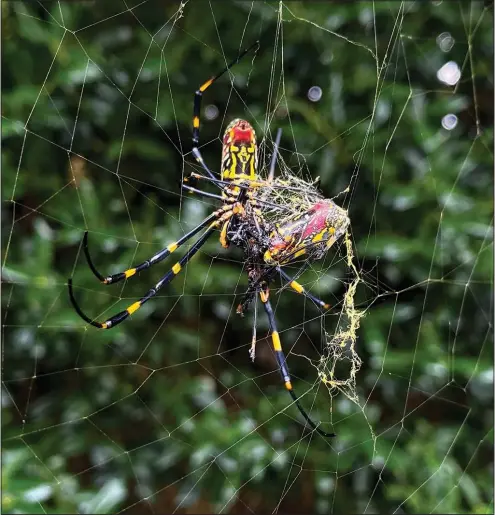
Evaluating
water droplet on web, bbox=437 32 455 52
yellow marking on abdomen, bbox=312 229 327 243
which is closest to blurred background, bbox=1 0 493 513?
water droplet on web, bbox=437 32 455 52

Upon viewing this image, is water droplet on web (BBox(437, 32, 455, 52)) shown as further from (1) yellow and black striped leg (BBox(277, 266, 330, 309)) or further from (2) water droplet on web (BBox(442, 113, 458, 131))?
(1) yellow and black striped leg (BBox(277, 266, 330, 309))

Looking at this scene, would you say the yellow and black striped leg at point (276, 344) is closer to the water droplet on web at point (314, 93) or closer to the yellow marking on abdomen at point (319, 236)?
the yellow marking on abdomen at point (319, 236)

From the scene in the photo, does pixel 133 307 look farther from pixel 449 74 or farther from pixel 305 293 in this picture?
pixel 449 74

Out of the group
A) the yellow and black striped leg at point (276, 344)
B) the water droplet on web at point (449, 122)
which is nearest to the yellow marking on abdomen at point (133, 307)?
the yellow and black striped leg at point (276, 344)

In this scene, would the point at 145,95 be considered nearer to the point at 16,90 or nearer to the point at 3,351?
the point at 16,90

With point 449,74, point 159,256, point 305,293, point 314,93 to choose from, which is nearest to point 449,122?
point 449,74

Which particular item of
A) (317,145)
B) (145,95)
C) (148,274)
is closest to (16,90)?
(145,95)
